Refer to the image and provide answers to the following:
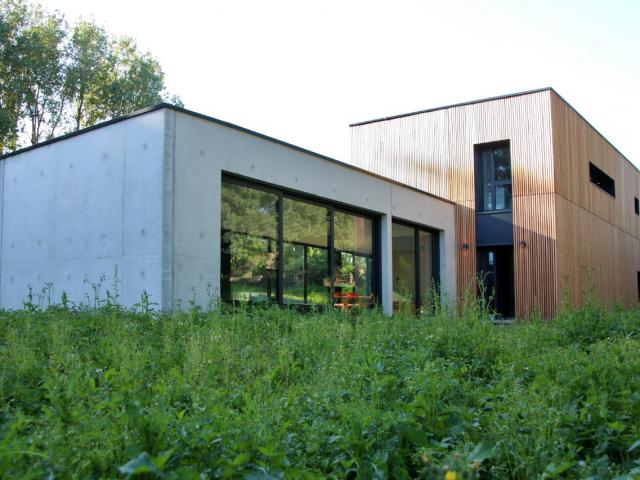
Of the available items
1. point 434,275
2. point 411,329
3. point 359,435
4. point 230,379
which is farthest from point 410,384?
point 434,275

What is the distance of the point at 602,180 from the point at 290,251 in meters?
14.0

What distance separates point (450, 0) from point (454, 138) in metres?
6.23

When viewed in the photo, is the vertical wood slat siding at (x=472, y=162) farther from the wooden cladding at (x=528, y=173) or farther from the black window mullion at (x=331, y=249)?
the black window mullion at (x=331, y=249)

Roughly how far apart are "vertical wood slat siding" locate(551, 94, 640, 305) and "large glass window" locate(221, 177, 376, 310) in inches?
197

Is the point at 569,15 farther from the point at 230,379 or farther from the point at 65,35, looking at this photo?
the point at 65,35

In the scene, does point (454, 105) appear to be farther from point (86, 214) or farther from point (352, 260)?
point (86, 214)

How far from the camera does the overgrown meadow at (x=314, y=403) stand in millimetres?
2500

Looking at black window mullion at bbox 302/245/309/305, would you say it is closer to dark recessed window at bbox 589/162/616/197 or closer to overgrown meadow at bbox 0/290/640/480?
overgrown meadow at bbox 0/290/640/480

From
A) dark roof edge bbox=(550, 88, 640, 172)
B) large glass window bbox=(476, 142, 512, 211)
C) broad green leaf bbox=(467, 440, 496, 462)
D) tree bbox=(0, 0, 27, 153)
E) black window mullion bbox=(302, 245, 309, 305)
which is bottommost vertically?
broad green leaf bbox=(467, 440, 496, 462)

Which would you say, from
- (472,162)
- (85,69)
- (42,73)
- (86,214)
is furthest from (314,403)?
(85,69)

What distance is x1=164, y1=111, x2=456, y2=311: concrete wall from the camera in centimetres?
800

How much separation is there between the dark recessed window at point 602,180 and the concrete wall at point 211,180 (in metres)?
10.1

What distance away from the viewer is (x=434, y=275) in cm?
1502

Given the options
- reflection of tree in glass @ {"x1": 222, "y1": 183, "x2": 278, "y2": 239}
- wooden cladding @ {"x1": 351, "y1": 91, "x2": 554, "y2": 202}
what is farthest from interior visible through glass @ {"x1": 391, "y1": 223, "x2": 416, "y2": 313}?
reflection of tree in glass @ {"x1": 222, "y1": 183, "x2": 278, "y2": 239}
